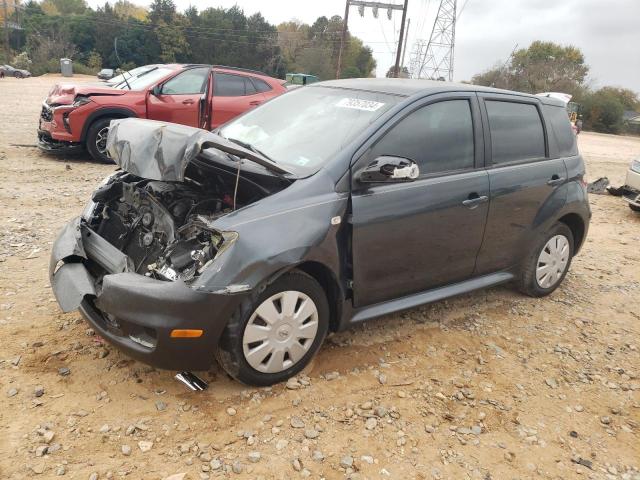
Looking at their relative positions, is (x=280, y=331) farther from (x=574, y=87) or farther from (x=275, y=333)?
(x=574, y=87)

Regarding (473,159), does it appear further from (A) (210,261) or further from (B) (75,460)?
(B) (75,460)

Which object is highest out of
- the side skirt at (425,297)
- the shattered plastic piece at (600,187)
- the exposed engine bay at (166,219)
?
the exposed engine bay at (166,219)

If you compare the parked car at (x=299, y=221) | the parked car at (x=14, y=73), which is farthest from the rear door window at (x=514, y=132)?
the parked car at (x=14, y=73)

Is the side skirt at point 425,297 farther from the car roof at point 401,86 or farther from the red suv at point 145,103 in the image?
the red suv at point 145,103

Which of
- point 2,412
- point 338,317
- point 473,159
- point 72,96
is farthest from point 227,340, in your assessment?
point 72,96

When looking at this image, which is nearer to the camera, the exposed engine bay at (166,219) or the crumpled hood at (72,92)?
the exposed engine bay at (166,219)

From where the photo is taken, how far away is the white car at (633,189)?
8398 mm

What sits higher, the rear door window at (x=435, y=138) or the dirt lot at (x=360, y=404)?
the rear door window at (x=435, y=138)

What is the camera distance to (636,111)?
53.2 metres

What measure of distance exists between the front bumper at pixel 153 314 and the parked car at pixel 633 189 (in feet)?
26.0

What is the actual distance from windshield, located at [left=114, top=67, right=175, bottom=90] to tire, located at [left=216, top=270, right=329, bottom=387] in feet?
22.9

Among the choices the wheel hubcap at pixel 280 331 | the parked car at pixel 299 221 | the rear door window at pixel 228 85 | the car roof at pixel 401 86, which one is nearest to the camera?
the parked car at pixel 299 221

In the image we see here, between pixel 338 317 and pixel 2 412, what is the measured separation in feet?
6.10

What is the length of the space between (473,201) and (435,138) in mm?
523
